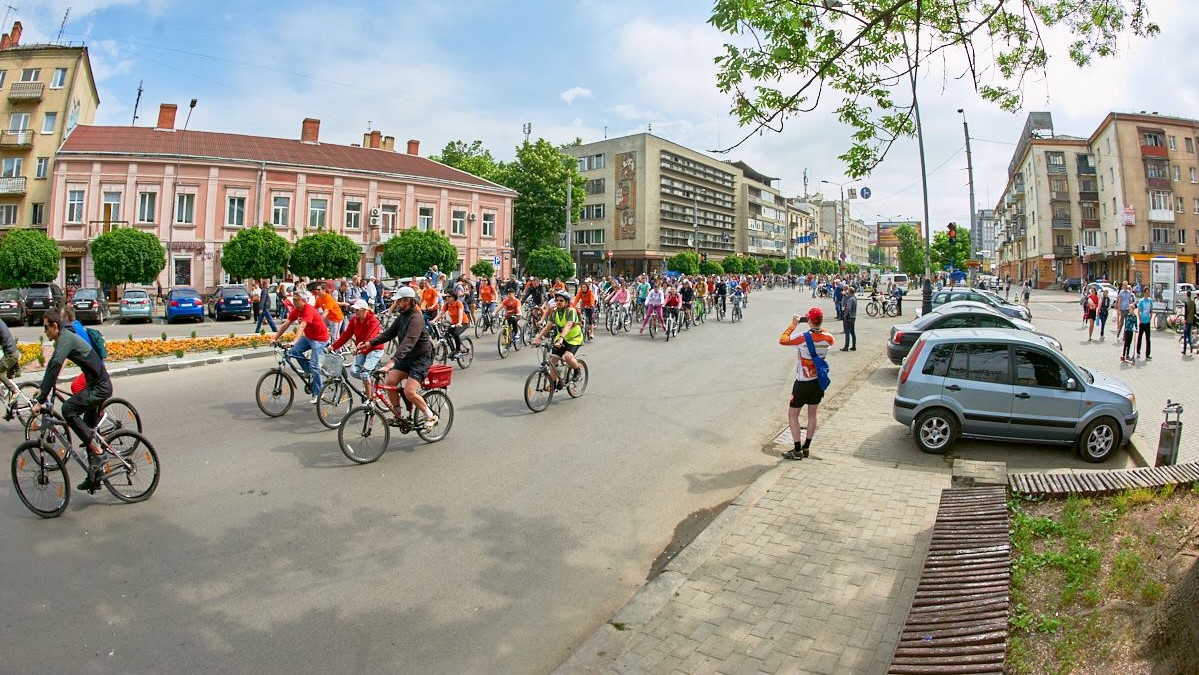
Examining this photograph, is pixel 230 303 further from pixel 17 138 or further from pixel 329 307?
pixel 17 138

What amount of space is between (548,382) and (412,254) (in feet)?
104

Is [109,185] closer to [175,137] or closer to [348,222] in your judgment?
[175,137]

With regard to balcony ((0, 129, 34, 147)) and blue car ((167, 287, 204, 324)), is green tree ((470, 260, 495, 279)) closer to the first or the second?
blue car ((167, 287, 204, 324))

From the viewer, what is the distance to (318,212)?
1720 inches

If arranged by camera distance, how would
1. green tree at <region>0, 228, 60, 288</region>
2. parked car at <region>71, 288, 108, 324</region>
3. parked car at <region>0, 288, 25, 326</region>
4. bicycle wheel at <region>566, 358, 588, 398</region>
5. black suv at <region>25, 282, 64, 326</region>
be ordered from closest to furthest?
bicycle wheel at <region>566, 358, 588, 398</region> → parked car at <region>0, 288, 25, 326</region> → parked car at <region>71, 288, 108, 324</region> → black suv at <region>25, 282, 64, 326</region> → green tree at <region>0, 228, 60, 288</region>

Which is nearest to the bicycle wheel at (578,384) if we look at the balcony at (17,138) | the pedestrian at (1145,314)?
the pedestrian at (1145,314)

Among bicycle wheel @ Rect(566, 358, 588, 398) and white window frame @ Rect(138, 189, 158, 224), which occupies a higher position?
white window frame @ Rect(138, 189, 158, 224)

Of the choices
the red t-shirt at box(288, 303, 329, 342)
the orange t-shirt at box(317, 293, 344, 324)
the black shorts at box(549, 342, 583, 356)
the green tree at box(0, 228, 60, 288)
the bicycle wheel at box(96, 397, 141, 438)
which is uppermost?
the green tree at box(0, 228, 60, 288)

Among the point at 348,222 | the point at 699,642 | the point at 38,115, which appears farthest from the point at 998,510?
the point at 38,115

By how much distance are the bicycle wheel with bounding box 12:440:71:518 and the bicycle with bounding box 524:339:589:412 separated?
18.4ft

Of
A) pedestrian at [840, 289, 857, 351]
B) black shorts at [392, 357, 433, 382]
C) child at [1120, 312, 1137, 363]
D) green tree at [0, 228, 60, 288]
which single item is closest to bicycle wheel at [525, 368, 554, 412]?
black shorts at [392, 357, 433, 382]

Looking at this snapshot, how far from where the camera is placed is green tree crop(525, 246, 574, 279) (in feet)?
161

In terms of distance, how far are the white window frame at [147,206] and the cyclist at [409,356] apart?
1571 inches

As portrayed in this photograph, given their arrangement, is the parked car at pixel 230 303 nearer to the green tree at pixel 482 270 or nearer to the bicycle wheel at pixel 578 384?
the green tree at pixel 482 270
